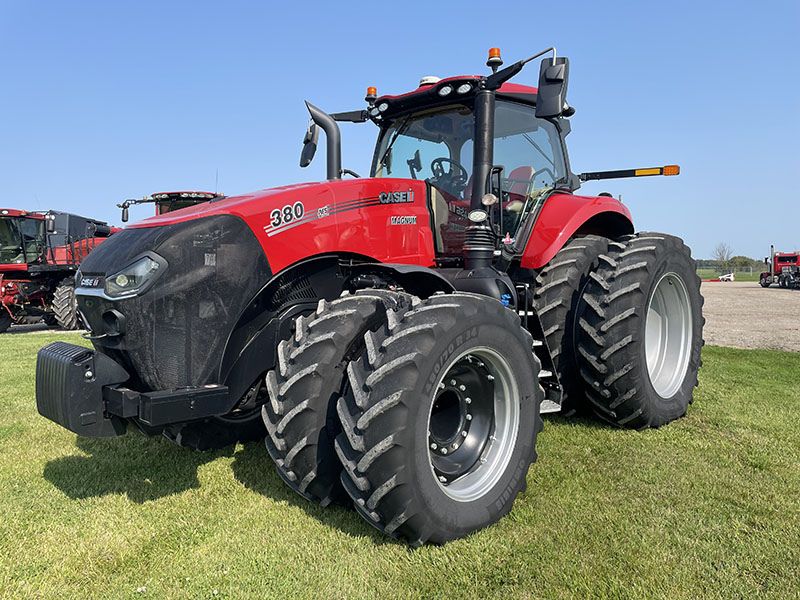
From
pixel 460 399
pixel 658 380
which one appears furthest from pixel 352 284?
pixel 658 380

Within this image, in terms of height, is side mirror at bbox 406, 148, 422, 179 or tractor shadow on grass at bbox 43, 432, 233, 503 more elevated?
side mirror at bbox 406, 148, 422, 179

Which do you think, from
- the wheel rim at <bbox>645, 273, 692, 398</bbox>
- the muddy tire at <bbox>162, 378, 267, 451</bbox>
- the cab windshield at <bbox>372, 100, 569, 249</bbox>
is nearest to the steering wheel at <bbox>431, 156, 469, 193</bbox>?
the cab windshield at <bbox>372, 100, 569, 249</bbox>

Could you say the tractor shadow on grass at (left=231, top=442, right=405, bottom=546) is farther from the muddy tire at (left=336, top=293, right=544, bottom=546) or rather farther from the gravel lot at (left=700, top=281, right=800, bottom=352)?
the gravel lot at (left=700, top=281, right=800, bottom=352)

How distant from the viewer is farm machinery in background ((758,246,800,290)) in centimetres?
3153

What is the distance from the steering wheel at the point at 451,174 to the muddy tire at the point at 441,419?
1437 mm

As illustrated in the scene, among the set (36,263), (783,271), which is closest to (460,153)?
(36,263)

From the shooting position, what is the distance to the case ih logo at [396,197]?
376cm

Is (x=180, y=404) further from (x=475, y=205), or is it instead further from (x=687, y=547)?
(x=687, y=547)

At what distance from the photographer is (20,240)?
14578mm

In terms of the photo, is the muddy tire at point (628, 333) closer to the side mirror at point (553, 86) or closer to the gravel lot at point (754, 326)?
the side mirror at point (553, 86)

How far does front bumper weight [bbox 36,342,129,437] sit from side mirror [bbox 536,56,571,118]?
2755 mm

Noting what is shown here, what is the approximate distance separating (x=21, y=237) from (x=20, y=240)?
0.26 feet

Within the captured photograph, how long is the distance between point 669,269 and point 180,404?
395cm

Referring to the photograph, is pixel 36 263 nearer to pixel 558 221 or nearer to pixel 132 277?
pixel 132 277
